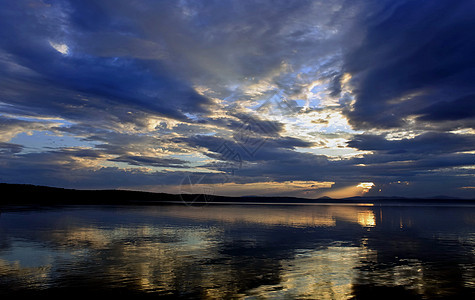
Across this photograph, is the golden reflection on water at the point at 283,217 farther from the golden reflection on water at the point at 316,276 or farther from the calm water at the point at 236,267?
the golden reflection on water at the point at 316,276

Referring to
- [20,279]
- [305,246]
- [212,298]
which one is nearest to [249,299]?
[212,298]

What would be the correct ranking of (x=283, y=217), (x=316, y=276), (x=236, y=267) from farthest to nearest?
(x=283, y=217) → (x=236, y=267) → (x=316, y=276)

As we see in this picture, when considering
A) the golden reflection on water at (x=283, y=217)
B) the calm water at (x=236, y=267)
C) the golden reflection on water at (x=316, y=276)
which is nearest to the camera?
the golden reflection on water at (x=316, y=276)

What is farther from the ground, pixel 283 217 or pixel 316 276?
pixel 316 276

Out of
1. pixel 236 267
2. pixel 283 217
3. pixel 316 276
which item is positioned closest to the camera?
pixel 316 276

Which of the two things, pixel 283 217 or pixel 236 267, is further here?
pixel 283 217

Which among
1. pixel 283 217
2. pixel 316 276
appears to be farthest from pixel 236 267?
pixel 283 217

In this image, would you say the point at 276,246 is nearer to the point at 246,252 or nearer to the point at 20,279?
the point at 246,252

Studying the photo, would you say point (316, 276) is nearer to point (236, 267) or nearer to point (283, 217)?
point (236, 267)

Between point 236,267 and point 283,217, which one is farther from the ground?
point 236,267

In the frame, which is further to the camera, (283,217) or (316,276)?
(283,217)

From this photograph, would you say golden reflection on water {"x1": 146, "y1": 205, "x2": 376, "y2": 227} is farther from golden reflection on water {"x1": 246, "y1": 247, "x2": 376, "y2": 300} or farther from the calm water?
golden reflection on water {"x1": 246, "y1": 247, "x2": 376, "y2": 300}

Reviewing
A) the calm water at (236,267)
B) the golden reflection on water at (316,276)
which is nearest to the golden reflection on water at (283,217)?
the calm water at (236,267)

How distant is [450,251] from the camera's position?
3114cm
